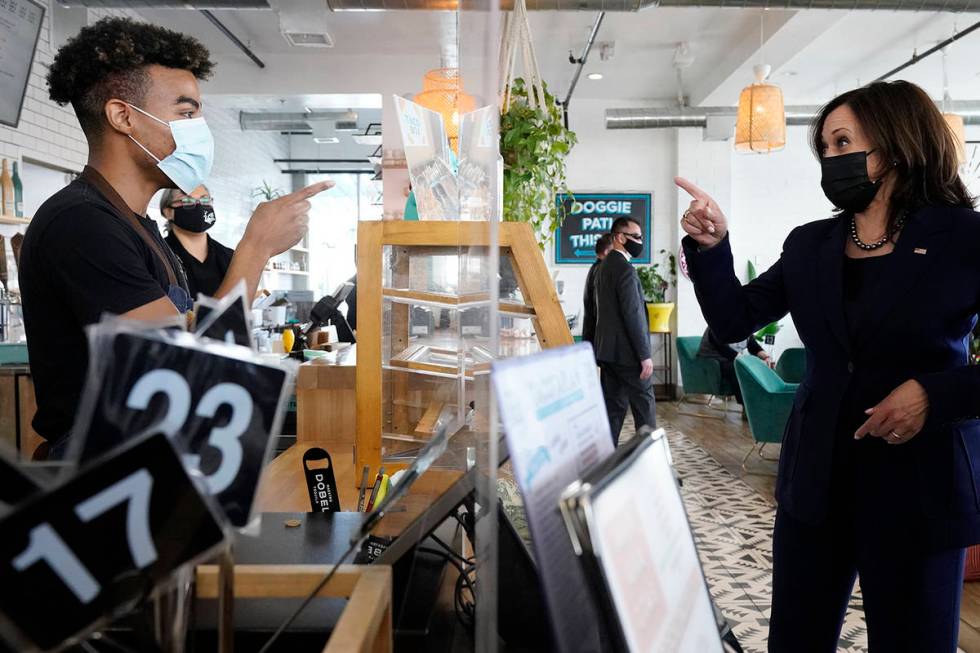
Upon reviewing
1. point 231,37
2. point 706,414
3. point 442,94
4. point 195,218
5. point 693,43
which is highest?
point 693,43

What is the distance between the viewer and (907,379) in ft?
4.01

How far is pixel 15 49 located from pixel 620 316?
12.3 ft

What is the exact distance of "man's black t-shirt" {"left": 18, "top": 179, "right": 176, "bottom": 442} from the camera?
0.90m

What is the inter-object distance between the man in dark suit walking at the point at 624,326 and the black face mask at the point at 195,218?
2.62 metres

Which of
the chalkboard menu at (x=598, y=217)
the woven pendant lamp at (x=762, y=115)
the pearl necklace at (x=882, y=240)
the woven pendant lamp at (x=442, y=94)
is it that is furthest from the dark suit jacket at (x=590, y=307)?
the chalkboard menu at (x=598, y=217)

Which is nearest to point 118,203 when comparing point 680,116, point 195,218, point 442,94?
point 195,218

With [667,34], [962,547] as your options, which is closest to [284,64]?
[667,34]

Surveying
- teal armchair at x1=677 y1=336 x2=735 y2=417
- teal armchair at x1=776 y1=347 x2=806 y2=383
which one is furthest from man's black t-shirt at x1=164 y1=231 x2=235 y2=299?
teal armchair at x1=677 y1=336 x2=735 y2=417

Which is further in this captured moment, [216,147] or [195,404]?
[216,147]

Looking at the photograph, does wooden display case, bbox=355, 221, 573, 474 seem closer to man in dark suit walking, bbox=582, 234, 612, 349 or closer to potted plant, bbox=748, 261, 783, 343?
man in dark suit walking, bbox=582, 234, 612, 349

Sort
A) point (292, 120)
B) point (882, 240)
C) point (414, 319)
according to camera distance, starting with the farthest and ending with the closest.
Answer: point (292, 120) → point (414, 319) → point (882, 240)

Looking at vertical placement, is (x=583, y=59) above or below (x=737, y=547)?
above

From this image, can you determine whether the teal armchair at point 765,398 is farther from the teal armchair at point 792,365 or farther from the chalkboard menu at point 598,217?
the chalkboard menu at point 598,217

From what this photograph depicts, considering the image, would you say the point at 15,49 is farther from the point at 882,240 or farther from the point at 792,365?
the point at 792,365
